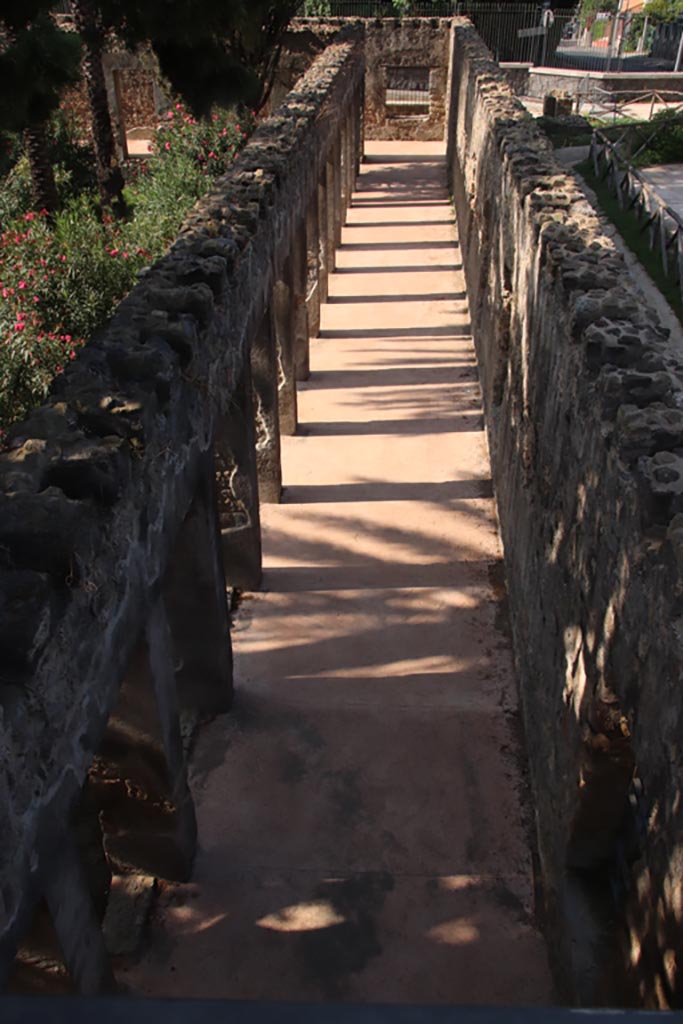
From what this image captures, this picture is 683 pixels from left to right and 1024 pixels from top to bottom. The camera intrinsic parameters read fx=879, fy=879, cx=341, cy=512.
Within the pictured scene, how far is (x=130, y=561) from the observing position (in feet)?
11.4

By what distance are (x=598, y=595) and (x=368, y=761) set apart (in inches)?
101

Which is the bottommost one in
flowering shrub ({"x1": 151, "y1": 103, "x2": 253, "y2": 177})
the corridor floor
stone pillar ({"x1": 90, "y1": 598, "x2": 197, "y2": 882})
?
the corridor floor

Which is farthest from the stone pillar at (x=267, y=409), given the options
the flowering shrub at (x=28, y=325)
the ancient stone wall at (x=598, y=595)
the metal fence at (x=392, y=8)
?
the metal fence at (x=392, y=8)

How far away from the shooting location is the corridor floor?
4461 millimetres

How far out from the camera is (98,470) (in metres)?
3.31

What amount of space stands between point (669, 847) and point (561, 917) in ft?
5.05

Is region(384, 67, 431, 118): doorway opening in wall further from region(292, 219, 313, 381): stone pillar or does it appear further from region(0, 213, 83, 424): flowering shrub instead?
region(0, 213, 83, 424): flowering shrub

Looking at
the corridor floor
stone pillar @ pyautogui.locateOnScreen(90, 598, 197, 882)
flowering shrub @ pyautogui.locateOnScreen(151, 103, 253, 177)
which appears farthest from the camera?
flowering shrub @ pyautogui.locateOnScreen(151, 103, 253, 177)

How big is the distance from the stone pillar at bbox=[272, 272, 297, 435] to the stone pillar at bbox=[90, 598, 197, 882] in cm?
542

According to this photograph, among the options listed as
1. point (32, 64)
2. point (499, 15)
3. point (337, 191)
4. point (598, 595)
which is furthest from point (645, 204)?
point (499, 15)

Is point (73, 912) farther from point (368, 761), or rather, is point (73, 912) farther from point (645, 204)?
point (645, 204)

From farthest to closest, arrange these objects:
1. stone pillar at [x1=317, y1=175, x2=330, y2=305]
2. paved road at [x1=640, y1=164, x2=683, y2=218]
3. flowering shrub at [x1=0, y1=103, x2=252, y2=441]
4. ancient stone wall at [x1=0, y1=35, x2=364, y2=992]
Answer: paved road at [x1=640, y1=164, x2=683, y2=218] → stone pillar at [x1=317, y1=175, x2=330, y2=305] → flowering shrub at [x1=0, y1=103, x2=252, y2=441] → ancient stone wall at [x1=0, y1=35, x2=364, y2=992]

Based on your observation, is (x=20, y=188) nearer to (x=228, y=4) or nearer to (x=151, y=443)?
(x=228, y=4)

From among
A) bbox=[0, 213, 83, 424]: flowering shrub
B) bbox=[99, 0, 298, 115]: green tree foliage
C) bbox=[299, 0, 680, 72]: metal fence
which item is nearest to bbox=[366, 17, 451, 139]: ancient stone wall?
bbox=[299, 0, 680, 72]: metal fence
